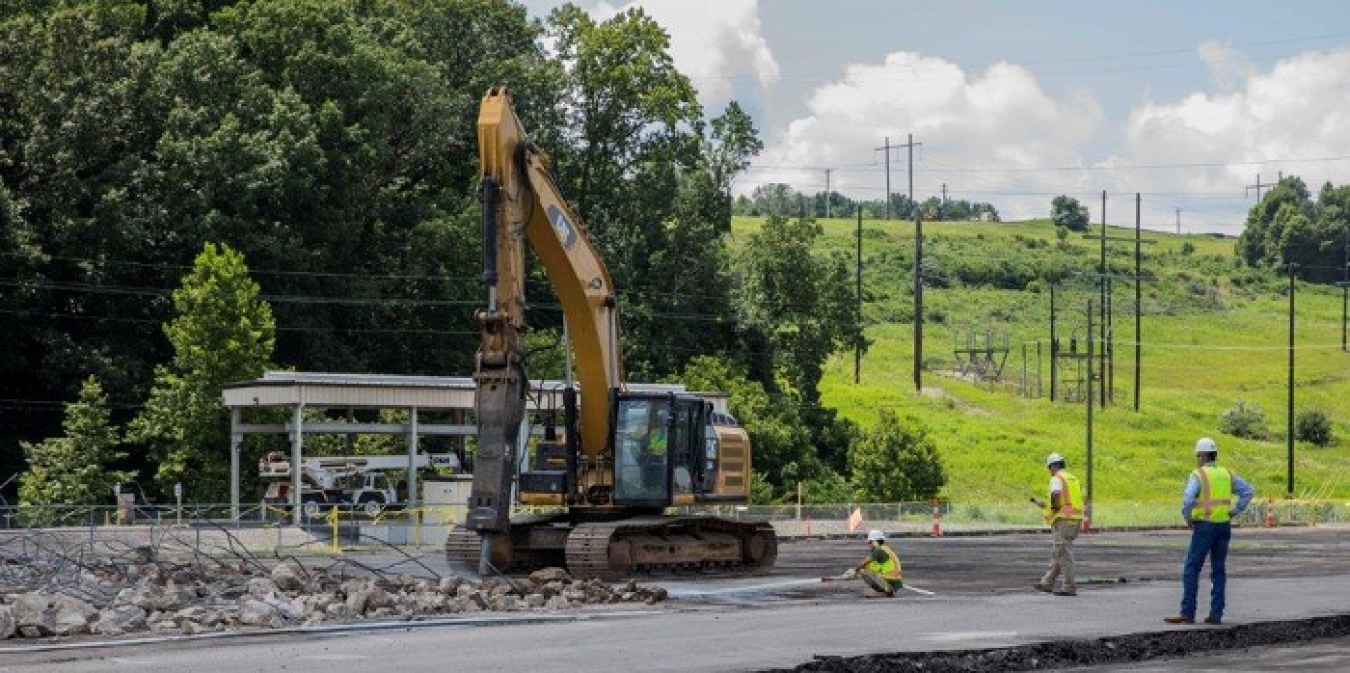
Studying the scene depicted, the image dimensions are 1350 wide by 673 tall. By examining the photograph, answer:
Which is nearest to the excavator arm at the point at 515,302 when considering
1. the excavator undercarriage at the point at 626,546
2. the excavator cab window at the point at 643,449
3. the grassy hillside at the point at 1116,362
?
the excavator cab window at the point at 643,449

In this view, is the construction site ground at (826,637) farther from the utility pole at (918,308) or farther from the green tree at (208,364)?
the utility pole at (918,308)

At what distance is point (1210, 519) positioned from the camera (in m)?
22.0

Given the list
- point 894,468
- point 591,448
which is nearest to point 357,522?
point 591,448

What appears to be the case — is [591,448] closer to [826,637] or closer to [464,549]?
[464,549]

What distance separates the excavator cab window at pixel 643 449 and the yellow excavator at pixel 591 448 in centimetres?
2

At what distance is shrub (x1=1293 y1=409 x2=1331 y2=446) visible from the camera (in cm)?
11375

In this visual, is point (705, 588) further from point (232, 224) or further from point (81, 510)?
point (232, 224)

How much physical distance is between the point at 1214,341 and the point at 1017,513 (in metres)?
74.8

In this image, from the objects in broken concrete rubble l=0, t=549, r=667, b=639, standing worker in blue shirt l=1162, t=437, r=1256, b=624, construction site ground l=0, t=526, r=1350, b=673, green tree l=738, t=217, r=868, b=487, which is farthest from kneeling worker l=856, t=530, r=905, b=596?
green tree l=738, t=217, r=868, b=487

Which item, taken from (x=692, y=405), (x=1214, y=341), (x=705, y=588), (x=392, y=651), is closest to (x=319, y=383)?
(x=692, y=405)

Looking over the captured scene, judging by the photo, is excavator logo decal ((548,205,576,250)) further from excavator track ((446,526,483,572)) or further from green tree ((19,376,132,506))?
green tree ((19,376,132,506))

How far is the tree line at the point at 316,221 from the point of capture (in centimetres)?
6731

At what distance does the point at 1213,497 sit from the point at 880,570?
20.3 feet

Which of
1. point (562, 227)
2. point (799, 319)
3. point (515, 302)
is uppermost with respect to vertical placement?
point (799, 319)
